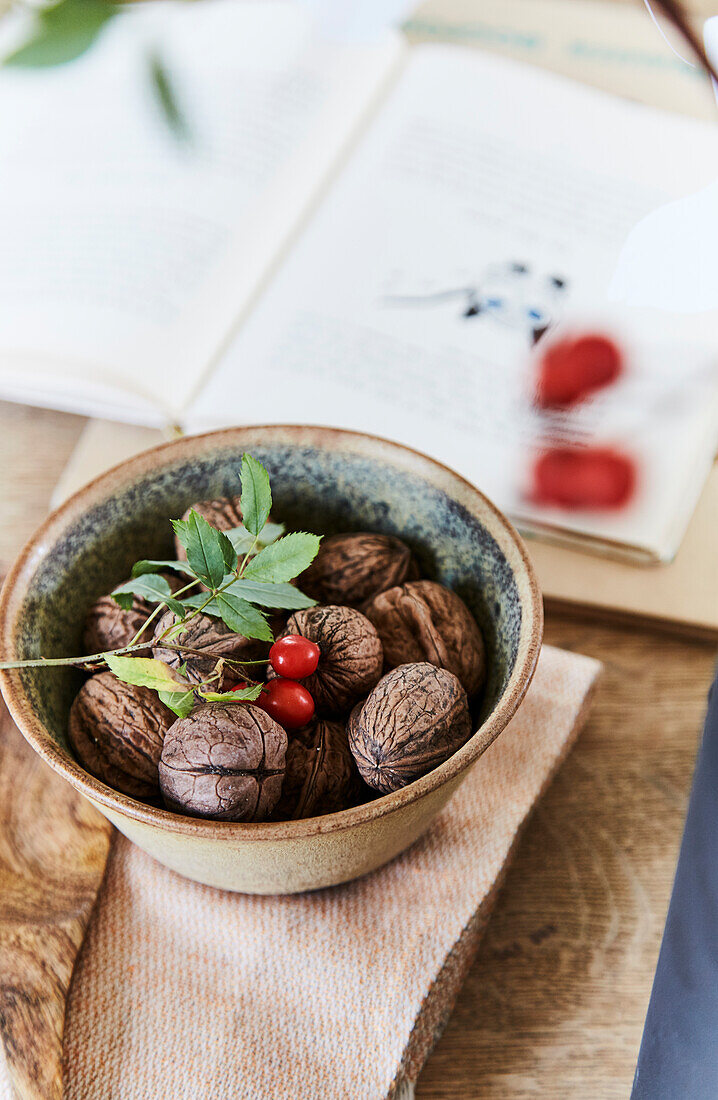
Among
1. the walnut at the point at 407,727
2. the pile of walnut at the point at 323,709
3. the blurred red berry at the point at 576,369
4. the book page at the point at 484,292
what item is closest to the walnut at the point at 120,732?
the pile of walnut at the point at 323,709

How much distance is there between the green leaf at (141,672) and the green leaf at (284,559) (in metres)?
0.06

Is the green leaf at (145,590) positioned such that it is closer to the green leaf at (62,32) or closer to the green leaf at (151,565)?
the green leaf at (151,565)

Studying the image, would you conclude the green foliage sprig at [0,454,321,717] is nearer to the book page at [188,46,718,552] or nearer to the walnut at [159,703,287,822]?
the walnut at [159,703,287,822]

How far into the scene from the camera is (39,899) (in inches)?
19.8

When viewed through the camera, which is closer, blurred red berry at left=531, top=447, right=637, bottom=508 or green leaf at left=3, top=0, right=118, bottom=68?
green leaf at left=3, top=0, right=118, bottom=68

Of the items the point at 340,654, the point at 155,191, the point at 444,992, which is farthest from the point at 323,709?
the point at 155,191

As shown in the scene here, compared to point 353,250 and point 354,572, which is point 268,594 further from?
point 353,250

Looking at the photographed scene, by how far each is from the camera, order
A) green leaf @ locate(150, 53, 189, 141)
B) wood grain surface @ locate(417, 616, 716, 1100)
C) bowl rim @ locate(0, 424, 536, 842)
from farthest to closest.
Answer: wood grain surface @ locate(417, 616, 716, 1100)
bowl rim @ locate(0, 424, 536, 842)
green leaf @ locate(150, 53, 189, 141)

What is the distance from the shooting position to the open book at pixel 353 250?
741 mm

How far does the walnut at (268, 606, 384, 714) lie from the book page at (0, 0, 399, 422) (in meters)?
0.33

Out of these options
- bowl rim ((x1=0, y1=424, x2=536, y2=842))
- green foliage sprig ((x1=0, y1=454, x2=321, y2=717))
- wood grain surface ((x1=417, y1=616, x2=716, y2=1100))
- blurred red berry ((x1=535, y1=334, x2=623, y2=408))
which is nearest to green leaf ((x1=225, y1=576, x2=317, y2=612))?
green foliage sprig ((x1=0, y1=454, x2=321, y2=717))

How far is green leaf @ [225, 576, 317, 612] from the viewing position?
44 cm

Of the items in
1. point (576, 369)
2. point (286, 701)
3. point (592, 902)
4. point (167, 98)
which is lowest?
point (592, 902)

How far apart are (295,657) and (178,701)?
59mm
